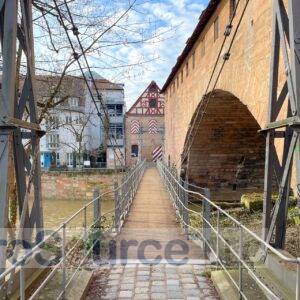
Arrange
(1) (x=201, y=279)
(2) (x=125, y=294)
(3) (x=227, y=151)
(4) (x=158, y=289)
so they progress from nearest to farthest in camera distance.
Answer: (2) (x=125, y=294) < (4) (x=158, y=289) < (1) (x=201, y=279) < (3) (x=227, y=151)

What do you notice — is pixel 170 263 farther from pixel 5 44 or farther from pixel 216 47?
pixel 216 47

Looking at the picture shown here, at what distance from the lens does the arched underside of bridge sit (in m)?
16.5

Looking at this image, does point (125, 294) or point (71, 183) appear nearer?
point (125, 294)

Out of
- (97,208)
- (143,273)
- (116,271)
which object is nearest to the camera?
(143,273)

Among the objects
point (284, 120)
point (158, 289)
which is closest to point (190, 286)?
point (158, 289)

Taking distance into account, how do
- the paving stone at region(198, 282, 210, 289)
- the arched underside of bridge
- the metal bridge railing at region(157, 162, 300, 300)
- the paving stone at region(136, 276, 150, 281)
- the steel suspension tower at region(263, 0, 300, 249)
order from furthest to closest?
the arched underside of bridge < the paving stone at region(136, 276, 150, 281) < the paving stone at region(198, 282, 210, 289) < the steel suspension tower at region(263, 0, 300, 249) < the metal bridge railing at region(157, 162, 300, 300)

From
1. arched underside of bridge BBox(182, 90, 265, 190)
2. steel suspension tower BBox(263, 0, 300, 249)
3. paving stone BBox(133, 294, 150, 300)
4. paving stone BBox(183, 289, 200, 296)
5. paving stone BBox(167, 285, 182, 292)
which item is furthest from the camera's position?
arched underside of bridge BBox(182, 90, 265, 190)

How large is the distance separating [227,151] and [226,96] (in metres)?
5.94

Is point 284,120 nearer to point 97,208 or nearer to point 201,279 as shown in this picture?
point 201,279

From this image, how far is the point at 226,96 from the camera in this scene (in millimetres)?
13781

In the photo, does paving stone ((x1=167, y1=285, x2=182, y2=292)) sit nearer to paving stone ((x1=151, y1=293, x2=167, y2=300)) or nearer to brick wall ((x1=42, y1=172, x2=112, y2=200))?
paving stone ((x1=151, y1=293, x2=167, y2=300))

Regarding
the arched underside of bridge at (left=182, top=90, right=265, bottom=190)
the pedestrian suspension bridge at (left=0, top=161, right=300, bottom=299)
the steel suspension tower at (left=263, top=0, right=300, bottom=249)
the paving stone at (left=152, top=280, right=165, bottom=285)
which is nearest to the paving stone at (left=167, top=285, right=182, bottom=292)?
the pedestrian suspension bridge at (left=0, top=161, right=300, bottom=299)

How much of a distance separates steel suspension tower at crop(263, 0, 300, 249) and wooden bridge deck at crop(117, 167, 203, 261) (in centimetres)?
188

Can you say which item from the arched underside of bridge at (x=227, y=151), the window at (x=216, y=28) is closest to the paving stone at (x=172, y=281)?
the window at (x=216, y=28)
